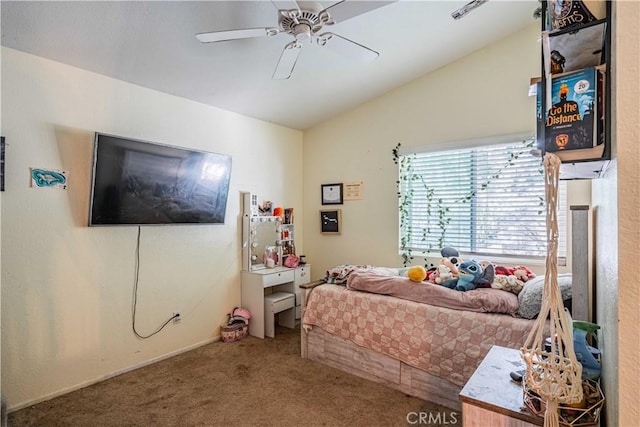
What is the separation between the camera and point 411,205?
12.3ft

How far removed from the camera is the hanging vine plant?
11.6 ft

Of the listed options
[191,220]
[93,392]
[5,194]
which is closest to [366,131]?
[191,220]

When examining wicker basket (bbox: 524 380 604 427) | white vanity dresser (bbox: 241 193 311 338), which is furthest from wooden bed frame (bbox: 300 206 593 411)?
white vanity dresser (bbox: 241 193 311 338)

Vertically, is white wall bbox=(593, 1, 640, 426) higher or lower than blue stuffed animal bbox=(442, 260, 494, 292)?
higher

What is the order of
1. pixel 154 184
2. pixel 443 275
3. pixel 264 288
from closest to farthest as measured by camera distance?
pixel 443 275
pixel 154 184
pixel 264 288

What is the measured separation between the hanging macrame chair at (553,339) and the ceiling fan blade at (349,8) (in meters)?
1.34

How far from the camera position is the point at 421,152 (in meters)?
3.63

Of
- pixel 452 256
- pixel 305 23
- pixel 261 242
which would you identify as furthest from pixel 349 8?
pixel 261 242

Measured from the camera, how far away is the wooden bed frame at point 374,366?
229 cm

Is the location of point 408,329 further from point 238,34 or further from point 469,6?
point 238,34

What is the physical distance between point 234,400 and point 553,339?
2.23 m

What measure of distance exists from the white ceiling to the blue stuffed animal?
198 cm

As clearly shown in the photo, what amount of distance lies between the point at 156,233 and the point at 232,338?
1.33 meters

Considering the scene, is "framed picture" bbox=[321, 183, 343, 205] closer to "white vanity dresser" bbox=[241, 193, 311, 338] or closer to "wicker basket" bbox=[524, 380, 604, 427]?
"white vanity dresser" bbox=[241, 193, 311, 338]
